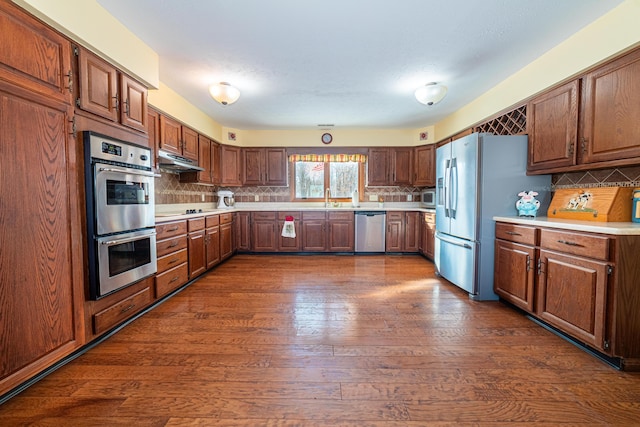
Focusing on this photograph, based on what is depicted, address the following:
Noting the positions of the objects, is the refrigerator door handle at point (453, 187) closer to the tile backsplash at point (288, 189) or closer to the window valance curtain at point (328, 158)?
the tile backsplash at point (288, 189)

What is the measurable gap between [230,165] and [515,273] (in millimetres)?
4481

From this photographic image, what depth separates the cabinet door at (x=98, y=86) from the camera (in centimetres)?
179

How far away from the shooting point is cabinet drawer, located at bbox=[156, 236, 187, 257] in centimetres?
264

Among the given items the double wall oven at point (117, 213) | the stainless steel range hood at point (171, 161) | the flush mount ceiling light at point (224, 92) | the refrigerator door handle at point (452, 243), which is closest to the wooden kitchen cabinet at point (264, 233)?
the stainless steel range hood at point (171, 161)

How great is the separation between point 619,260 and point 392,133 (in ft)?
13.1

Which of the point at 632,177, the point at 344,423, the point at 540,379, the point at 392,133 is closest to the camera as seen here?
the point at 344,423

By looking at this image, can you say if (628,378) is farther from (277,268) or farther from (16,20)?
(16,20)

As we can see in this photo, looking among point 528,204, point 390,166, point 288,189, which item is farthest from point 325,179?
point 528,204

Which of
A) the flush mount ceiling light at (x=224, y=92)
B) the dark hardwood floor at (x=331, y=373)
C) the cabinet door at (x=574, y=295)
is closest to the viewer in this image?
the dark hardwood floor at (x=331, y=373)

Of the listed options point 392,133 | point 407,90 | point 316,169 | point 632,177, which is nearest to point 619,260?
point 632,177

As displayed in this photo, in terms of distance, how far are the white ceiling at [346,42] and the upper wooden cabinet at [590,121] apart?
432 millimetres

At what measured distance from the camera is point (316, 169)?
217 inches

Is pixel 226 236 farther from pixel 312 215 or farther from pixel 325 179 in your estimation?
pixel 325 179

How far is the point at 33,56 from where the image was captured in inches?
58.4
